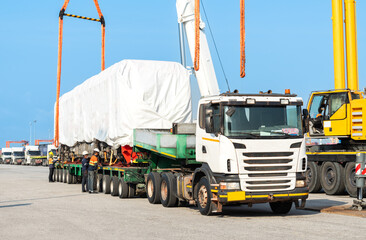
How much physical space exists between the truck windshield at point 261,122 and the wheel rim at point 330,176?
7.88 m

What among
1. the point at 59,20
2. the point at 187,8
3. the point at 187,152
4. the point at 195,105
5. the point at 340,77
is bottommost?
the point at 187,152

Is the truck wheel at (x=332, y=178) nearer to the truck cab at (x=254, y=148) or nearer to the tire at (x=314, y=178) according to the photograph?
the tire at (x=314, y=178)

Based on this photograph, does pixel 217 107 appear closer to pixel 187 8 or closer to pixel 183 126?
pixel 183 126

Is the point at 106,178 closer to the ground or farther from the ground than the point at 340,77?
closer to the ground

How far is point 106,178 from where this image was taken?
20.2 m

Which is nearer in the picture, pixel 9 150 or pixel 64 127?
pixel 64 127

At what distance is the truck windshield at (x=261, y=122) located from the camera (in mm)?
11922

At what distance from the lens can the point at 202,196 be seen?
12828mm

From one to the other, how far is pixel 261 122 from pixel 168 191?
3.91 m

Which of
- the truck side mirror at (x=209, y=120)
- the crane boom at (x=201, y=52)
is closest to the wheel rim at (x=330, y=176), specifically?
the crane boom at (x=201, y=52)

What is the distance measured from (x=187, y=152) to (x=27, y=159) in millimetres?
63401

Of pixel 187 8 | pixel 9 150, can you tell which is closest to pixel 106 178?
pixel 187 8

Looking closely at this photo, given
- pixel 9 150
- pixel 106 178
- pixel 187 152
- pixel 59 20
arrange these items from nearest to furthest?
pixel 187 152 → pixel 106 178 → pixel 59 20 → pixel 9 150

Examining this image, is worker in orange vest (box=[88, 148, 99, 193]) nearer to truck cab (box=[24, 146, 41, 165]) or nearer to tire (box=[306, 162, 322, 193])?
tire (box=[306, 162, 322, 193])
